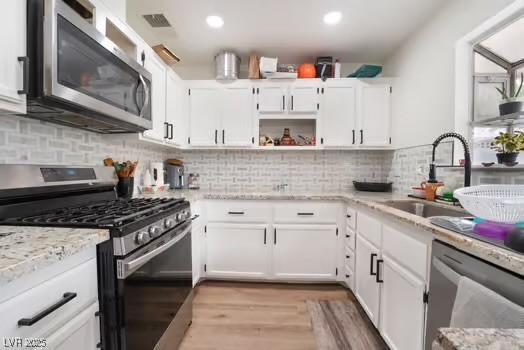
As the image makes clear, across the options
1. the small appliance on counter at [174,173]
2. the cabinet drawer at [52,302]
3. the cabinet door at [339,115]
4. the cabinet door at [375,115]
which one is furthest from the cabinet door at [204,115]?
the cabinet drawer at [52,302]

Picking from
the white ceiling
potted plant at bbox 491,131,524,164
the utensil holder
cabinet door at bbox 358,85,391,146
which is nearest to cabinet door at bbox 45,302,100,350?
the utensil holder

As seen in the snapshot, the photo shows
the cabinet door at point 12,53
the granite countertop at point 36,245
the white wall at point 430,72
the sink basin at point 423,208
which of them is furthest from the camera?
the white wall at point 430,72

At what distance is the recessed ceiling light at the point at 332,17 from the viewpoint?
206 centimetres

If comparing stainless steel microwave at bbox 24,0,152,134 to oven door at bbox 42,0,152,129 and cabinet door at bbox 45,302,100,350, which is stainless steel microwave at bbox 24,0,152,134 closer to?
oven door at bbox 42,0,152,129

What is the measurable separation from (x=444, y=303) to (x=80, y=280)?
1378 millimetres

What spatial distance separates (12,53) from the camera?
2.94ft

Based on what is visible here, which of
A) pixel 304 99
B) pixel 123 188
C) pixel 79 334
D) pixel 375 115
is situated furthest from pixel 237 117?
pixel 79 334

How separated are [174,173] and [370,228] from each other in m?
2.11

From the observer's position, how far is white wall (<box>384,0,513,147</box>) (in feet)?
5.82

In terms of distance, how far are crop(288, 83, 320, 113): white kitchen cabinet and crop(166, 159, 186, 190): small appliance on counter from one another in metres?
1.43

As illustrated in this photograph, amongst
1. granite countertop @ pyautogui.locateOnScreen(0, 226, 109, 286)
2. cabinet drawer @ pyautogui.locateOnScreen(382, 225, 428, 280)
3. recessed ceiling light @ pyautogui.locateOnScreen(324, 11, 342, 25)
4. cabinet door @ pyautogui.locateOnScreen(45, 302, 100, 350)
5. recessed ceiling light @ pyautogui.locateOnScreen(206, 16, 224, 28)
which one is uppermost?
recessed ceiling light @ pyautogui.locateOnScreen(206, 16, 224, 28)

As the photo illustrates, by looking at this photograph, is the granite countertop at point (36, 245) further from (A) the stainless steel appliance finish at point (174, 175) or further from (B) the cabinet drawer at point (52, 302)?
(A) the stainless steel appliance finish at point (174, 175)

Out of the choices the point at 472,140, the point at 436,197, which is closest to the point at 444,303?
the point at 436,197

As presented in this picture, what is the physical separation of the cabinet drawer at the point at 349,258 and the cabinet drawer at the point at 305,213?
0.98 feet
